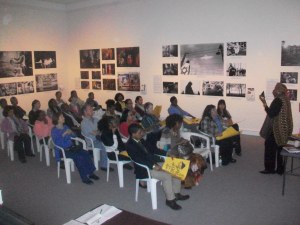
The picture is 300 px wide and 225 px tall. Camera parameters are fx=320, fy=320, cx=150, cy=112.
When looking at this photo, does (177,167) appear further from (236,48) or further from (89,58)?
(89,58)

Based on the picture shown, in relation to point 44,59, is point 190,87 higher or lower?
lower

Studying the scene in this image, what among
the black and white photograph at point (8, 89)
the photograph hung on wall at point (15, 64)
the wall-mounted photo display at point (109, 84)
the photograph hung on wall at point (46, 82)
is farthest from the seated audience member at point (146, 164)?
the photograph hung on wall at point (46, 82)

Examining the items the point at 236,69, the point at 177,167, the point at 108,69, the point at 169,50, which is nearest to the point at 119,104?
the point at 169,50

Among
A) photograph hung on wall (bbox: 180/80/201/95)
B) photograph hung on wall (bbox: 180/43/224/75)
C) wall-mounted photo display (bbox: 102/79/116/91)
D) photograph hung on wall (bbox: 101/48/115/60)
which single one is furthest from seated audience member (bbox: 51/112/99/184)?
photograph hung on wall (bbox: 101/48/115/60)

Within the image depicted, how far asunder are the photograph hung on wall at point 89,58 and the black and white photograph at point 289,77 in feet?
22.4

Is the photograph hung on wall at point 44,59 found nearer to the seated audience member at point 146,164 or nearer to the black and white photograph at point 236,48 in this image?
the black and white photograph at point 236,48

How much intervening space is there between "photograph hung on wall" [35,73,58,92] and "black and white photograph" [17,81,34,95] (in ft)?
0.88

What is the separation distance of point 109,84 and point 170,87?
2712 millimetres

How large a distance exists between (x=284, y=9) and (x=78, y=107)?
649 centimetres

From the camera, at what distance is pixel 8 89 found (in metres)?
11.1

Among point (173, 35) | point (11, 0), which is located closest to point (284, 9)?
point (173, 35)

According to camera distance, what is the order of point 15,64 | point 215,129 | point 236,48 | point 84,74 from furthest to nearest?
1. point 84,74
2. point 15,64
3. point 236,48
4. point 215,129

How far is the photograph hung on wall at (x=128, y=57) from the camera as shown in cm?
1140

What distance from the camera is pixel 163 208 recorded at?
5059 mm
